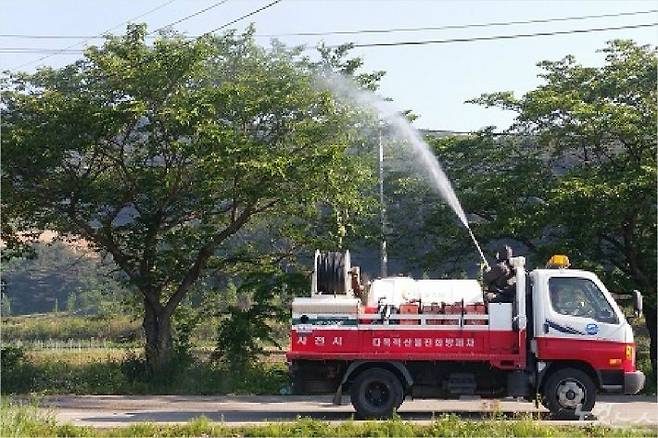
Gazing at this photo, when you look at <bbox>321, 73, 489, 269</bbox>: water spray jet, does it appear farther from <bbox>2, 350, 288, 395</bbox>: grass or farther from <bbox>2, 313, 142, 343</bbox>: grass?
<bbox>2, 313, 142, 343</bbox>: grass

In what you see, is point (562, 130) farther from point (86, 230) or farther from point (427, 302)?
point (86, 230)

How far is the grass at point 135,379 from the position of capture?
60.8 feet

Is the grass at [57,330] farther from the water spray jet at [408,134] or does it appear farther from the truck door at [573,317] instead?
the truck door at [573,317]

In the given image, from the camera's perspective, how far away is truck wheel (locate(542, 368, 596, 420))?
505 inches

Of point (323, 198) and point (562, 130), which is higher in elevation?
point (562, 130)

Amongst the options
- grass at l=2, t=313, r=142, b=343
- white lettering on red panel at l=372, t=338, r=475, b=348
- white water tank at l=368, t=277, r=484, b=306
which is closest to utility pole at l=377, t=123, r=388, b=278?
white water tank at l=368, t=277, r=484, b=306

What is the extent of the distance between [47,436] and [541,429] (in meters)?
6.41

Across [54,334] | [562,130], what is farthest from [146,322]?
[54,334]

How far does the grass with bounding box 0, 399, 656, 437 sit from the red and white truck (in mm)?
1324

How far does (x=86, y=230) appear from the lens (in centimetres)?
1966

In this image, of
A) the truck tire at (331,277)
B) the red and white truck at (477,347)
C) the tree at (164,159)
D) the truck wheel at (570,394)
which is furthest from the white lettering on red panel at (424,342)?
the tree at (164,159)

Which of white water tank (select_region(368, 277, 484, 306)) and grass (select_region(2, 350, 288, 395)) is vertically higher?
white water tank (select_region(368, 277, 484, 306))

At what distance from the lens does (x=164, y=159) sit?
19.8m

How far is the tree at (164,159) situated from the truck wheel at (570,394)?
8.03m
